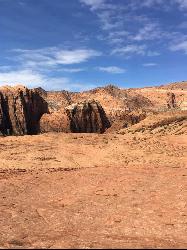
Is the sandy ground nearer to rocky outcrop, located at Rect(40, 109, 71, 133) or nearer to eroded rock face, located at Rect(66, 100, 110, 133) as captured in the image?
rocky outcrop, located at Rect(40, 109, 71, 133)

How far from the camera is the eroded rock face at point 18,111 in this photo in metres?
48.2

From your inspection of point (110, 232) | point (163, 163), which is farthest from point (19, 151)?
point (110, 232)

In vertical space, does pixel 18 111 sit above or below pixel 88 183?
above

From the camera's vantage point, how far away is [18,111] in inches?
1925

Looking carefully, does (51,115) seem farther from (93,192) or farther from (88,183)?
(93,192)

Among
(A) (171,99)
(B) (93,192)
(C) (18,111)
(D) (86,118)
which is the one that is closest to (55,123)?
(D) (86,118)

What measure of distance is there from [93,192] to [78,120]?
1201 inches

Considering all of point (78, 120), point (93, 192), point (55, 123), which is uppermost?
point (78, 120)

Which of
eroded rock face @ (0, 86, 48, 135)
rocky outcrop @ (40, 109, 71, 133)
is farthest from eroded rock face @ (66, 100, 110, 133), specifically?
eroded rock face @ (0, 86, 48, 135)

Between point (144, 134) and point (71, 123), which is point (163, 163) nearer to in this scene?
point (144, 134)

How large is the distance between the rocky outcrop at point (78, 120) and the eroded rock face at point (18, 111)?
4.02 ft

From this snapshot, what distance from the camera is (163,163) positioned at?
1147 inches

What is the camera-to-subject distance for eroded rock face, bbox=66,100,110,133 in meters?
51.6

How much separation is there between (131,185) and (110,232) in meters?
8.18
